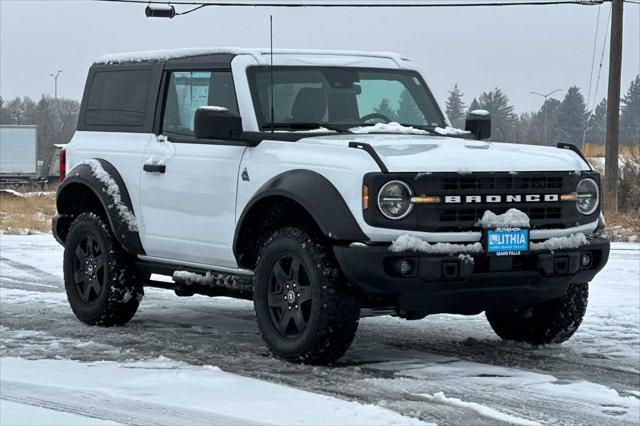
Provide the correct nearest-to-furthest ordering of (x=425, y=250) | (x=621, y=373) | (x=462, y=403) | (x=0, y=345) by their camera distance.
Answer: (x=462, y=403) < (x=425, y=250) < (x=621, y=373) < (x=0, y=345)

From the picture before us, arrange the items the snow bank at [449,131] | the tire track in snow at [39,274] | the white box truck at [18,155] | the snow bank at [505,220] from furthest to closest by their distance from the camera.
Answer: the white box truck at [18,155] < the tire track in snow at [39,274] < the snow bank at [449,131] < the snow bank at [505,220]

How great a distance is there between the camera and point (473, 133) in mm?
9352

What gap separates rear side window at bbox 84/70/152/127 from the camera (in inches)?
368

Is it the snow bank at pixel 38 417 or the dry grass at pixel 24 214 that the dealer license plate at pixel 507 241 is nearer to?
the snow bank at pixel 38 417

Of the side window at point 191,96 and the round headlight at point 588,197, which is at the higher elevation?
the side window at point 191,96

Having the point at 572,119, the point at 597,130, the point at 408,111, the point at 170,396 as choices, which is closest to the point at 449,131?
the point at 408,111

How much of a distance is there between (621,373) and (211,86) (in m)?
3.38

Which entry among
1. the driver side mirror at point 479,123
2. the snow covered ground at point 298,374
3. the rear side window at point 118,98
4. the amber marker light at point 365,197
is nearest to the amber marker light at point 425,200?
the amber marker light at point 365,197

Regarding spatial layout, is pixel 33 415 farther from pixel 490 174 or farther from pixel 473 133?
pixel 473 133

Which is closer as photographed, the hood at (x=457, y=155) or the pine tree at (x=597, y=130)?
the hood at (x=457, y=155)

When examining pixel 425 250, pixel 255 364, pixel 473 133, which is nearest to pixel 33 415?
pixel 255 364

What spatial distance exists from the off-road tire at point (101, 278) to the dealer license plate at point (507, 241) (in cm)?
311

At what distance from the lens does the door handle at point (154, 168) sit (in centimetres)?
872

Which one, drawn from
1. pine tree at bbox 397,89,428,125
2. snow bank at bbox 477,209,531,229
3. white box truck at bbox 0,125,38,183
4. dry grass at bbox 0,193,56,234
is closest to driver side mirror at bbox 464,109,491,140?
pine tree at bbox 397,89,428,125
